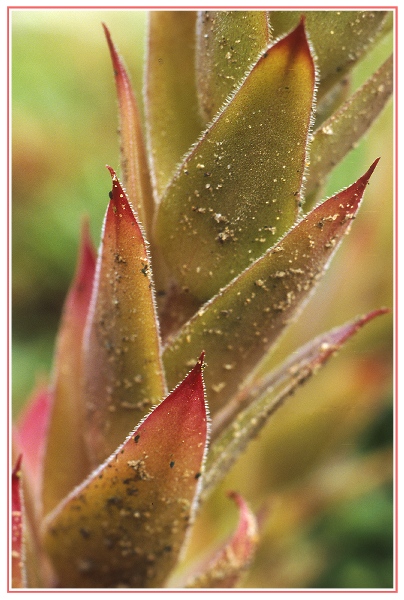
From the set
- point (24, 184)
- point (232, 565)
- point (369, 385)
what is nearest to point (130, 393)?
point (232, 565)

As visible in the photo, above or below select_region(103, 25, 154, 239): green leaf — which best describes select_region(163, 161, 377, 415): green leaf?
below

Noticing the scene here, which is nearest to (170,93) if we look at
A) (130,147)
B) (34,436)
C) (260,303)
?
(130,147)

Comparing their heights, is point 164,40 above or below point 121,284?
above

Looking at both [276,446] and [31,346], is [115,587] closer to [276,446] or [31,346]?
[276,446]

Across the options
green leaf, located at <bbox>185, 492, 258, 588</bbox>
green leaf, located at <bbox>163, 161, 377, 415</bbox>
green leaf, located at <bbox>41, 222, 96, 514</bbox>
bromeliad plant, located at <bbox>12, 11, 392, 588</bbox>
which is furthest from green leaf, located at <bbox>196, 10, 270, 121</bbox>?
green leaf, located at <bbox>185, 492, 258, 588</bbox>

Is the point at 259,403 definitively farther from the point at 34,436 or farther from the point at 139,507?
the point at 34,436

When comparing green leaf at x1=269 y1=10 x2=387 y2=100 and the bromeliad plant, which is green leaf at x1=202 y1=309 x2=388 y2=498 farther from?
green leaf at x1=269 y1=10 x2=387 y2=100
